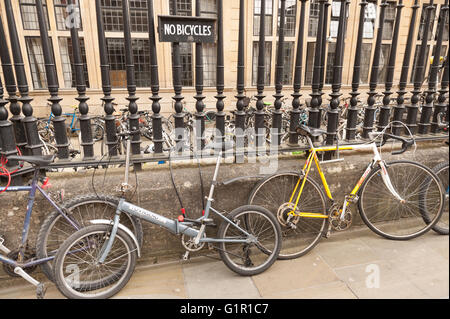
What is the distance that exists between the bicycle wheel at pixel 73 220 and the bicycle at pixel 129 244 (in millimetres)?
133

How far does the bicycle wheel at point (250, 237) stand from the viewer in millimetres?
2799

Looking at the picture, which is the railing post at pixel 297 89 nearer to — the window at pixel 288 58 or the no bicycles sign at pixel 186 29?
the no bicycles sign at pixel 186 29

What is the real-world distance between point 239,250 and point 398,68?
59.3ft

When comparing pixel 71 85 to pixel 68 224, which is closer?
pixel 68 224

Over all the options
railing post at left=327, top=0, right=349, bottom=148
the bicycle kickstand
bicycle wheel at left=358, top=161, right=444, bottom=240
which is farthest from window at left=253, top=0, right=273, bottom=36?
the bicycle kickstand

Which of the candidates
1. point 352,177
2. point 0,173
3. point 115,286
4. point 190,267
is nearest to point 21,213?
point 0,173

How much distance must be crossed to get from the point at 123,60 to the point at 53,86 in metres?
11.3

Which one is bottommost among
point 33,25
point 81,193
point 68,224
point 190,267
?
Result: point 190,267

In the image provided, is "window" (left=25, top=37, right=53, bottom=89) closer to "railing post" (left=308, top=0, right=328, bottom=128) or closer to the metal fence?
the metal fence

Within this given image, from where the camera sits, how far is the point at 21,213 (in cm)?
266

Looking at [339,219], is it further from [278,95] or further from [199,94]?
[199,94]

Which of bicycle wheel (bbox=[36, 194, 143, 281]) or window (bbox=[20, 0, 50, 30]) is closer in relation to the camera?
bicycle wheel (bbox=[36, 194, 143, 281])

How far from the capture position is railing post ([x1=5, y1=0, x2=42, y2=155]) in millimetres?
2506

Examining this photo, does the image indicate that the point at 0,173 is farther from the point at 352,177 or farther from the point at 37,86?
the point at 37,86
